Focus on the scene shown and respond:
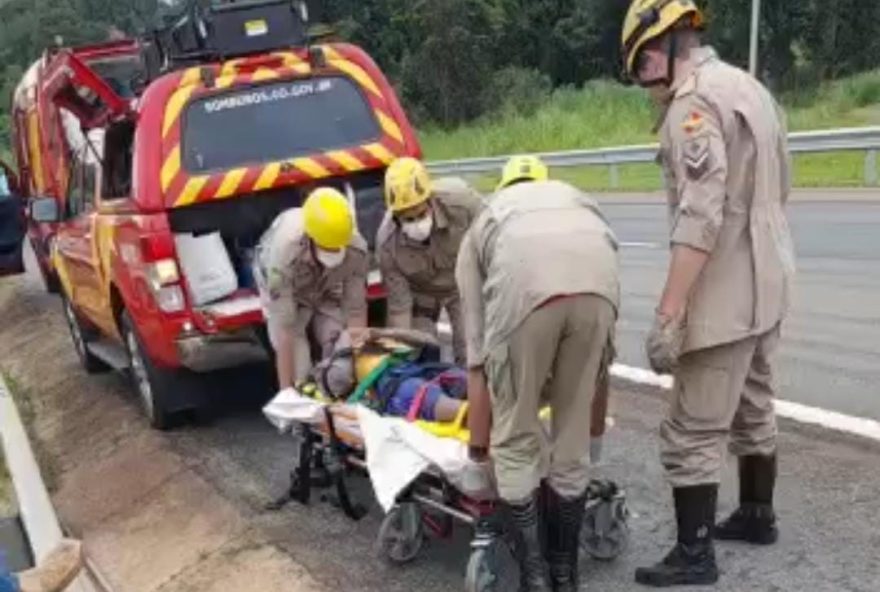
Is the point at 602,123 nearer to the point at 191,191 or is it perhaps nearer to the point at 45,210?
the point at 45,210

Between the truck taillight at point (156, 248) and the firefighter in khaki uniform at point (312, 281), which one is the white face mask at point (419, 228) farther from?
the truck taillight at point (156, 248)

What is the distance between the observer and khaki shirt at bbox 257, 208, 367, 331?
255 inches

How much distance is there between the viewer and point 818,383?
746 centimetres

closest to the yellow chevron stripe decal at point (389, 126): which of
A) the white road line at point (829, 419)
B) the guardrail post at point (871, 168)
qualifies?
the white road line at point (829, 419)

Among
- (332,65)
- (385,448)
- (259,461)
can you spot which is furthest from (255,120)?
(385,448)

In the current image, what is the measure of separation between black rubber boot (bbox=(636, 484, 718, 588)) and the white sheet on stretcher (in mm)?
682

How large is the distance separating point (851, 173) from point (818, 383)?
1292 centimetres

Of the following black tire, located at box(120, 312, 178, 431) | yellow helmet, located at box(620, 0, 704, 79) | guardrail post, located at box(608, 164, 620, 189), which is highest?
yellow helmet, located at box(620, 0, 704, 79)

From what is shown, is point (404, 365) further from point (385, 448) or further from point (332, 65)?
point (332, 65)

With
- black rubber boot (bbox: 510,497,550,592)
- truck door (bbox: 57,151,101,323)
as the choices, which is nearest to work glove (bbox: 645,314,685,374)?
black rubber boot (bbox: 510,497,550,592)

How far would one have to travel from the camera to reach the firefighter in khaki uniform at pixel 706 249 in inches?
175

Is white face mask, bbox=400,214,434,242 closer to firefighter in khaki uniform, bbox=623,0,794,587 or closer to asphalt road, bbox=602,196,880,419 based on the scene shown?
firefighter in khaki uniform, bbox=623,0,794,587

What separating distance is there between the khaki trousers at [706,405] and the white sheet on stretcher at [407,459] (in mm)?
686

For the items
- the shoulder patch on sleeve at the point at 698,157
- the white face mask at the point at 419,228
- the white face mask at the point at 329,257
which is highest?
the shoulder patch on sleeve at the point at 698,157
